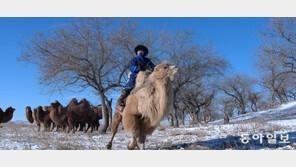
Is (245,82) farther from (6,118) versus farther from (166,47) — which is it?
(6,118)

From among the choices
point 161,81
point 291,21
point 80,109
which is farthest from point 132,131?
point 291,21

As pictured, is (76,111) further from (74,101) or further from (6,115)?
(6,115)

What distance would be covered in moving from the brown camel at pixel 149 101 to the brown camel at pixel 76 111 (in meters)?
8.53

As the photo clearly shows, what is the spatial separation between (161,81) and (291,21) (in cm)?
1860

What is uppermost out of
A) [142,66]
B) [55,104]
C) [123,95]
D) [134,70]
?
[142,66]

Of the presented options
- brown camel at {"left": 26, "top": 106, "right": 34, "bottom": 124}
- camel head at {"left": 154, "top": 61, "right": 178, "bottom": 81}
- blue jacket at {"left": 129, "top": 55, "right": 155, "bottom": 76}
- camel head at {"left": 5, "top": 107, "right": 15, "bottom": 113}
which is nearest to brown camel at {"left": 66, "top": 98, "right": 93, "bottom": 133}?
camel head at {"left": 5, "top": 107, "right": 15, "bottom": 113}

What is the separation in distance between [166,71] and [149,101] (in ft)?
2.36

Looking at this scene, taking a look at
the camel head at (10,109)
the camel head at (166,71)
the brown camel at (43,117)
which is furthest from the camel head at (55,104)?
the camel head at (166,71)

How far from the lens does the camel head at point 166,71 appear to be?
14.9 ft

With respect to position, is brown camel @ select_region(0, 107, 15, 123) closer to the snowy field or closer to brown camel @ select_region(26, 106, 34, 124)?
brown camel @ select_region(26, 106, 34, 124)

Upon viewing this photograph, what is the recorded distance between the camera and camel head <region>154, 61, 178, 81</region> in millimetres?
4535

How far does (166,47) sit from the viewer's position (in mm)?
19875

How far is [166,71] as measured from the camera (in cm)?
468

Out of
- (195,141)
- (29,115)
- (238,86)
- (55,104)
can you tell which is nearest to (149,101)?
(195,141)
